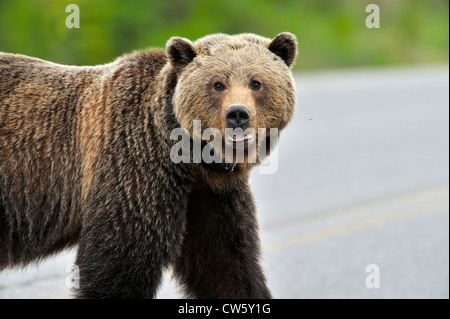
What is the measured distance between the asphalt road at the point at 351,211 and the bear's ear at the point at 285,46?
1.70m

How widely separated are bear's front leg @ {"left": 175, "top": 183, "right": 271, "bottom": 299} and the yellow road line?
1843mm

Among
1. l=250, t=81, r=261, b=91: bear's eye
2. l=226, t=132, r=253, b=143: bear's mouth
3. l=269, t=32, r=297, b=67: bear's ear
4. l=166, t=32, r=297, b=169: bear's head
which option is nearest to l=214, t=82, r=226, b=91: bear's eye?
l=166, t=32, r=297, b=169: bear's head

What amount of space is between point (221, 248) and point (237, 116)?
2.82 feet

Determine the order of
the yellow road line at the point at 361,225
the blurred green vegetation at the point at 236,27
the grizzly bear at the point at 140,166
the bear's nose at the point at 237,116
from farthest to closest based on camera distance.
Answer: the blurred green vegetation at the point at 236,27
the yellow road line at the point at 361,225
the grizzly bear at the point at 140,166
the bear's nose at the point at 237,116

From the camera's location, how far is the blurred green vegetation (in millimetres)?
14180

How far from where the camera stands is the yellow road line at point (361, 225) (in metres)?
6.55

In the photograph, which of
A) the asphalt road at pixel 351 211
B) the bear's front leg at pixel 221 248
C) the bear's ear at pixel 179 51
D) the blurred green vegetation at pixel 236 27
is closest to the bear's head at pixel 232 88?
the bear's ear at pixel 179 51

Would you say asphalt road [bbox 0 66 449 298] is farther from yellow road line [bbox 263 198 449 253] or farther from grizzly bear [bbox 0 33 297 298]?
grizzly bear [bbox 0 33 297 298]

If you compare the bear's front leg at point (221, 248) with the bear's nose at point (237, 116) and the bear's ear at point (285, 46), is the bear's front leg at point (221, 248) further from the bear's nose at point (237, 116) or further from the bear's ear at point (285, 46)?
the bear's ear at point (285, 46)

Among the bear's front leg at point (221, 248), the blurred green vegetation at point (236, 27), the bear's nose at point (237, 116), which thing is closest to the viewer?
the bear's nose at point (237, 116)

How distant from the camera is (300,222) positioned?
7.22m

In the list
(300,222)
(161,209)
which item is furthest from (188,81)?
(300,222)

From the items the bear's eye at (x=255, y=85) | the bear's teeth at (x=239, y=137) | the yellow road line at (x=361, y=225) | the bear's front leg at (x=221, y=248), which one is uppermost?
the bear's eye at (x=255, y=85)
